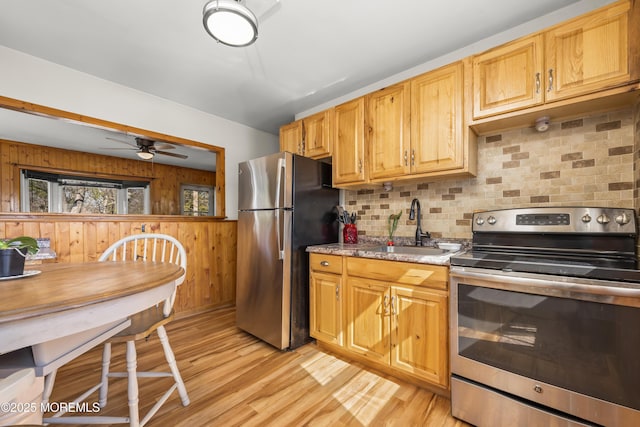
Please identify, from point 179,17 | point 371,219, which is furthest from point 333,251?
point 179,17

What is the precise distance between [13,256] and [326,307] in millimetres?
1806

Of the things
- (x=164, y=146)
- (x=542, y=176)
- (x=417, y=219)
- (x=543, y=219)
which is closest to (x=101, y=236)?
(x=164, y=146)

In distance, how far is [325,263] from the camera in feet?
7.23

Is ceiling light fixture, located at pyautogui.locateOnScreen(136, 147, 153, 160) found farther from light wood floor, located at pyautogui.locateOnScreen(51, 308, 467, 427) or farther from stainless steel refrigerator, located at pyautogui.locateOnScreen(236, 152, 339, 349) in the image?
light wood floor, located at pyautogui.locateOnScreen(51, 308, 467, 427)

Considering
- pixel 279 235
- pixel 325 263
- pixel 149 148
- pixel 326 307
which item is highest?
pixel 149 148

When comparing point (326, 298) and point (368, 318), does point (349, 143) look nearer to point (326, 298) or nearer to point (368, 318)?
point (326, 298)

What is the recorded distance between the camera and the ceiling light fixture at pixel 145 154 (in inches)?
115

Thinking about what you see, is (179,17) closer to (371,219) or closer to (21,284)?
(21,284)

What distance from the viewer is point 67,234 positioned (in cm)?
240

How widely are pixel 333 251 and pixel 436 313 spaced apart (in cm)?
84

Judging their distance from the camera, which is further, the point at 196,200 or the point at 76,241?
the point at 196,200

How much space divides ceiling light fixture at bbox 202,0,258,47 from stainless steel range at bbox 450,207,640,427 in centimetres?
177

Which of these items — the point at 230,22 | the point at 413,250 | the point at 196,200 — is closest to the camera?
the point at 230,22

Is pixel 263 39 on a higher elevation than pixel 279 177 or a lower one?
higher
